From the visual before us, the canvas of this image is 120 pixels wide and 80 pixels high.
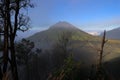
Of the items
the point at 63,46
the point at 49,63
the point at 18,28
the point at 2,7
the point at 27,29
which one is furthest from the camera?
the point at 49,63

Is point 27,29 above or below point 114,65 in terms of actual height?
above

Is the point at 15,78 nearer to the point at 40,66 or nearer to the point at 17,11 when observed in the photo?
the point at 17,11

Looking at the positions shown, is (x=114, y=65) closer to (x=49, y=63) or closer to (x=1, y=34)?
(x=49, y=63)

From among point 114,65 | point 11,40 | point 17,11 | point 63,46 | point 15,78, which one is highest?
point 17,11

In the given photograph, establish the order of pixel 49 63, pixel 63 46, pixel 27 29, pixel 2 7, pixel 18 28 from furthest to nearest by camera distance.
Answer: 1. pixel 49 63
2. pixel 63 46
3. pixel 27 29
4. pixel 18 28
5. pixel 2 7

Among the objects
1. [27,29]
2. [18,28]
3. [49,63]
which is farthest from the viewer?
[49,63]

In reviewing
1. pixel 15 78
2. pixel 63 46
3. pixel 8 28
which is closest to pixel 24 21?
pixel 8 28

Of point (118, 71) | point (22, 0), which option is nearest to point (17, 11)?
point (22, 0)

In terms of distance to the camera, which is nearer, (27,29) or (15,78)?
(15,78)

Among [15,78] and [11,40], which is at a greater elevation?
[11,40]
